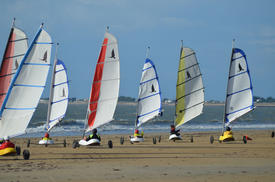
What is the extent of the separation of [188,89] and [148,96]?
3.07 m

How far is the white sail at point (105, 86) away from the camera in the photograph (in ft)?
70.9

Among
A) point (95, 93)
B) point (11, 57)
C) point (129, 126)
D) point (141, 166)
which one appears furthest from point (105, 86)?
point (129, 126)

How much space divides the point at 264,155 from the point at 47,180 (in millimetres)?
10245

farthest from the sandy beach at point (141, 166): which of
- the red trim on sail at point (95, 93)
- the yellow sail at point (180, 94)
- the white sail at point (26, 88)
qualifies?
the yellow sail at point (180, 94)

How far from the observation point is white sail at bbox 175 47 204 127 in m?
30.5

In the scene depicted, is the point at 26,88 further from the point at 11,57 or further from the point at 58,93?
the point at 58,93

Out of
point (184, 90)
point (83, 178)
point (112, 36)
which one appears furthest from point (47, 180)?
point (184, 90)

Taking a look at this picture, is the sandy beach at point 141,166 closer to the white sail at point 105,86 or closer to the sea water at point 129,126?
the white sail at point 105,86

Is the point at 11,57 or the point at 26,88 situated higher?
the point at 11,57

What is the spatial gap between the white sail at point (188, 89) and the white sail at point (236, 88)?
3.10 meters

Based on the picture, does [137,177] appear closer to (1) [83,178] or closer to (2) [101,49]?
(1) [83,178]

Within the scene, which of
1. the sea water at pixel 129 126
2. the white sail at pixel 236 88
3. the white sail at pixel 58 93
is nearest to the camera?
the white sail at pixel 236 88

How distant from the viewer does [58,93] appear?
3123cm

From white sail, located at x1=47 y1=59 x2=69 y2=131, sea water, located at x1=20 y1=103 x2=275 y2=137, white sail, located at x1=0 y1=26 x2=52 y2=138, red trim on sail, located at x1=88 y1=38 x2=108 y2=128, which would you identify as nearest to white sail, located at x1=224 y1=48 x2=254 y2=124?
sea water, located at x1=20 y1=103 x2=275 y2=137
